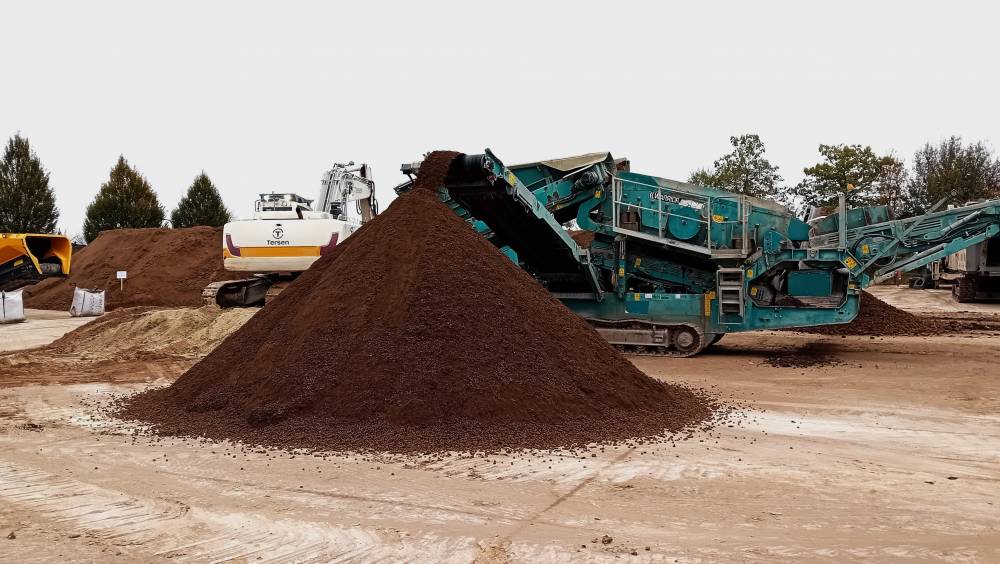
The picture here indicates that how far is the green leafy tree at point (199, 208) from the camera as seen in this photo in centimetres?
3725

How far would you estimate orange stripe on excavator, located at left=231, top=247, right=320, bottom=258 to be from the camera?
1538cm

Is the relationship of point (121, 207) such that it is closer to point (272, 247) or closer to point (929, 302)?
point (272, 247)

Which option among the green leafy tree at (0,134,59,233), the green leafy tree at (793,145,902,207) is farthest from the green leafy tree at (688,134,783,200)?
the green leafy tree at (0,134,59,233)

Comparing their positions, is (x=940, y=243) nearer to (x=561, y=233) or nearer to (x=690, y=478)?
(x=561, y=233)

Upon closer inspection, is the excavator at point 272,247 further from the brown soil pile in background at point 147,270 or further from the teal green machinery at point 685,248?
the brown soil pile in background at point 147,270

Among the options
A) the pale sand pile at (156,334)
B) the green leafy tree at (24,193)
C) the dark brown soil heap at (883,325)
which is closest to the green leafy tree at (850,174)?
the dark brown soil heap at (883,325)

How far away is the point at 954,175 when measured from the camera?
111 feet

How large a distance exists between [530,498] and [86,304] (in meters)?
20.0

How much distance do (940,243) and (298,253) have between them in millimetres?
11323

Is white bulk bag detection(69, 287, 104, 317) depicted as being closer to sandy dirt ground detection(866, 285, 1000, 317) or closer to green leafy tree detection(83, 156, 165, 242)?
green leafy tree detection(83, 156, 165, 242)

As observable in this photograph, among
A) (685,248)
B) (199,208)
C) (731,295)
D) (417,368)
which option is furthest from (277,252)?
(199,208)

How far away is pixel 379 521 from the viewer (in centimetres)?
422

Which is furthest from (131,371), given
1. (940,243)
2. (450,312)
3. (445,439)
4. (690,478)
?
(940,243)

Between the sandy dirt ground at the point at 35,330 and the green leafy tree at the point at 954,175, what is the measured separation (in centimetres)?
3136
